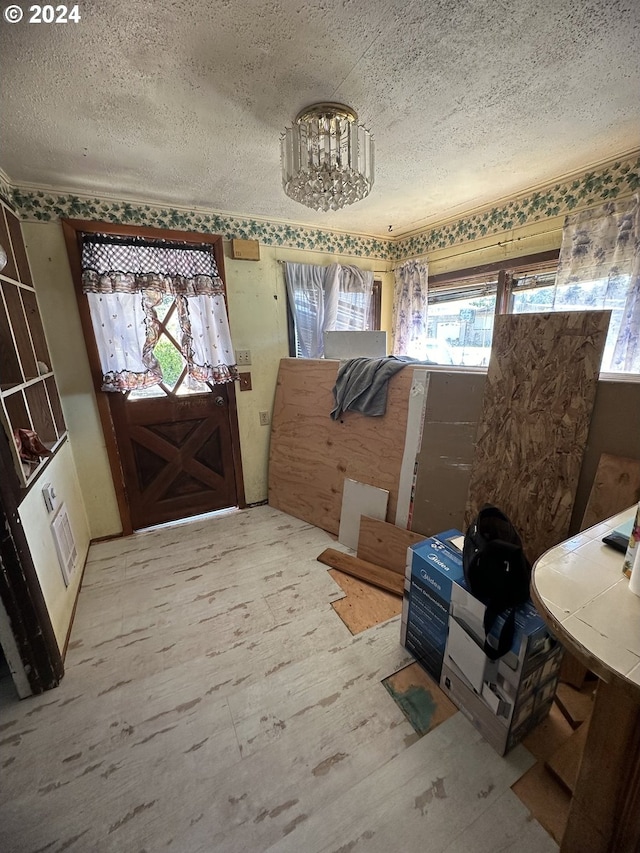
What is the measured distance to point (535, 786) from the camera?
102 centimetres

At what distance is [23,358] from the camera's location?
1738 mm

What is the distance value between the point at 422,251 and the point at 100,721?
364 cm

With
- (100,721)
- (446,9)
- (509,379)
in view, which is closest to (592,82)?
(446,9)

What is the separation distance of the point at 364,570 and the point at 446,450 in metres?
0.89

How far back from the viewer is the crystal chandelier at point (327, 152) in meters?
1.23

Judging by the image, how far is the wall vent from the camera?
1682 mm

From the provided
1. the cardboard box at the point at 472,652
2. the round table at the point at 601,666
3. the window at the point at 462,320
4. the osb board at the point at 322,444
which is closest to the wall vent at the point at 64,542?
the osb board at the point at 322,444

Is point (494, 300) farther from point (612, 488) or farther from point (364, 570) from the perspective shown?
point (364, 570)

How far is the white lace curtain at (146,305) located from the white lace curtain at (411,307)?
163cm

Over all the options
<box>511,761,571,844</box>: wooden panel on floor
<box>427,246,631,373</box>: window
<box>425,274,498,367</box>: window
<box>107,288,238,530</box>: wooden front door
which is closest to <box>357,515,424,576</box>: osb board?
<box>511,761,571,844</box>: wooden panel on floor

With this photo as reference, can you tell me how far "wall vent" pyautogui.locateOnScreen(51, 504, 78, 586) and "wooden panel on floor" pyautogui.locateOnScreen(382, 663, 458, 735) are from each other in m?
1.72

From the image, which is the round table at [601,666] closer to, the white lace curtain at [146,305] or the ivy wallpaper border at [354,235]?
the ivy wallpaper border at [354,235]

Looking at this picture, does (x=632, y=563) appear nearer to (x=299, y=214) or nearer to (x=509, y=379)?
(x=509, y=379)

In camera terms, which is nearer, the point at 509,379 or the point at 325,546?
the point at 509,379
